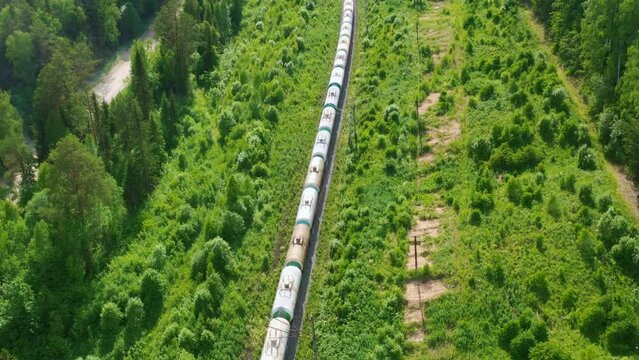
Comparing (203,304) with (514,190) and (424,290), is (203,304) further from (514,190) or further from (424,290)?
(514,190)

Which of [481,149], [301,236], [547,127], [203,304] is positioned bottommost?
[203,304]

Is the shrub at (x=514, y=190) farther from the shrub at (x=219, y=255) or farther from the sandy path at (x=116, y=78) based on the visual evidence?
the sandy path at (x=116, y=78)

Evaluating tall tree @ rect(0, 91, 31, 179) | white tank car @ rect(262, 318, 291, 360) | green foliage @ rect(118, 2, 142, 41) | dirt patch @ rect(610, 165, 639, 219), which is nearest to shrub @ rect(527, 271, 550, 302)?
dirt patch @ rect(610, 165, 639, 219)

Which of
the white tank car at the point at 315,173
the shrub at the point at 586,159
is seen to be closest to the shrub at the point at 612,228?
the shrub at the point at 586,159

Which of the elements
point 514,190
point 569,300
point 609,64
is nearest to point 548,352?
point 569,300

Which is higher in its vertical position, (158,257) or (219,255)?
(219,255)
